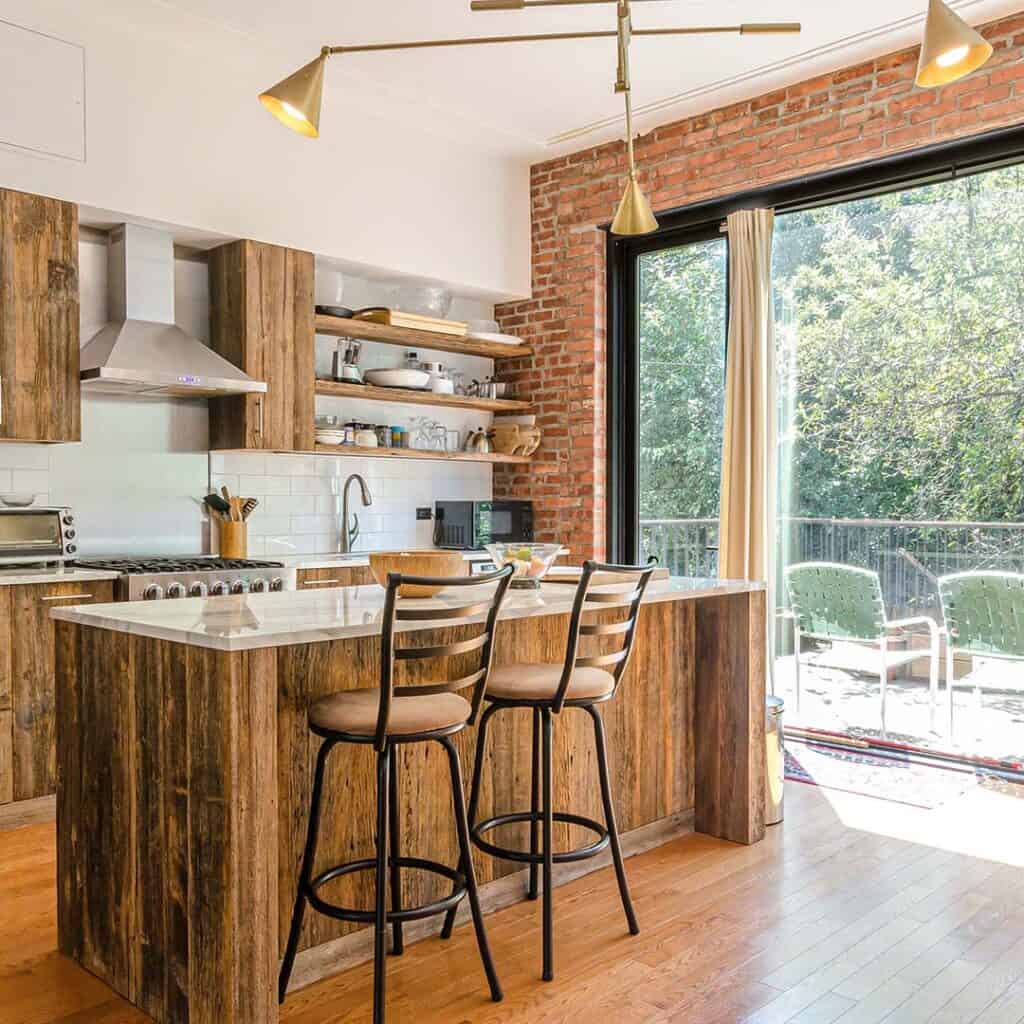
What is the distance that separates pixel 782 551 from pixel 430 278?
2.47 meters

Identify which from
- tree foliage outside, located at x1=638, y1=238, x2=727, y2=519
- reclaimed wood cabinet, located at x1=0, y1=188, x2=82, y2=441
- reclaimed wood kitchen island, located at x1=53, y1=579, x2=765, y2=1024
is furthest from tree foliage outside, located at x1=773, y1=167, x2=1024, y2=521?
reclaimed wood cabinet, located at x1=0, y1=188, x2=82, y2=441

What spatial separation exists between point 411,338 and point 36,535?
221 cm

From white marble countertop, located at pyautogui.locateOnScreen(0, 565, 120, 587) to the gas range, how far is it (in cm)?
9

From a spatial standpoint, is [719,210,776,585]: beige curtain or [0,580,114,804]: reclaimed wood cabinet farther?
[719,210,776,585]: beige curtain

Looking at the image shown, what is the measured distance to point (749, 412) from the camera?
16.4 ft

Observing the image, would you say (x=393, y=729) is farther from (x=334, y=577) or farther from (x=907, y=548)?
(x=907, y=548)

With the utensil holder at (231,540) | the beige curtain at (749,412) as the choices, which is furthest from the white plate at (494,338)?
the utensil holder at (231,540)

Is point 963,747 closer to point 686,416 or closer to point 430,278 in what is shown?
point 686,416

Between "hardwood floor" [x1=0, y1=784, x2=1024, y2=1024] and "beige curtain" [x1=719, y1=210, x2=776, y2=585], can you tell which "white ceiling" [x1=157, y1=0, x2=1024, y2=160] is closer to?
"beige curtain" [x1=719, y1=210, x2=776, y2=585]

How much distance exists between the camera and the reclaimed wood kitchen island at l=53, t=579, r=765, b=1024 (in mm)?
2143

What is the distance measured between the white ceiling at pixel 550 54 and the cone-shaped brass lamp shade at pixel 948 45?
176 centimetres

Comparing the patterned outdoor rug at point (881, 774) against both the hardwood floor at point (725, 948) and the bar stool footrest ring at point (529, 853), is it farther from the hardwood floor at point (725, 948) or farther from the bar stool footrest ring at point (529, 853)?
the bar stool footrest ring at point (529, 853)

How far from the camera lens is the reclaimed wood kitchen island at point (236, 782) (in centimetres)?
214

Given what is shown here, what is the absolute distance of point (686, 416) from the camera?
5.58 meters
